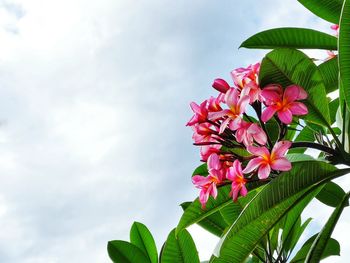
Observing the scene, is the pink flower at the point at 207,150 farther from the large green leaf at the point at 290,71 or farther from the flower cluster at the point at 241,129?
the large green leaf at the point at 290,71

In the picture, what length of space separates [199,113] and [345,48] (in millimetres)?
369

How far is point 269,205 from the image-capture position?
4.06ft

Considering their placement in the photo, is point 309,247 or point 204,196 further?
point 309,247

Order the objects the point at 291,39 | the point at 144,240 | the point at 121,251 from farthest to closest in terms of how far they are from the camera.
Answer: the point at 144,240
the point at 121,251
the point at 291,39

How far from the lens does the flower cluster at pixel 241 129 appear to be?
47.3 inches

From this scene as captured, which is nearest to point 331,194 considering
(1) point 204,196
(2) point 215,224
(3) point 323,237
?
(2) point 215,224

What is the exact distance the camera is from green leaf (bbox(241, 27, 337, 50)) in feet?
5.33

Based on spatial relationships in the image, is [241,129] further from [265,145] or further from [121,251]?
[121,251]

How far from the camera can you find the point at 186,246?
2.10 metres

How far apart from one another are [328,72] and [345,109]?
151mm

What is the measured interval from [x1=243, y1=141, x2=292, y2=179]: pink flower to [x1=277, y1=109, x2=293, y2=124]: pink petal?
0.05m

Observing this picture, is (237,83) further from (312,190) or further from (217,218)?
(217,218)

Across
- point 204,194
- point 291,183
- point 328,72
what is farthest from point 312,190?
point 328,72

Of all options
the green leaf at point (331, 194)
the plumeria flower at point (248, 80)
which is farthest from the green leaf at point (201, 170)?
the plumeria flower at point (248, 80)
